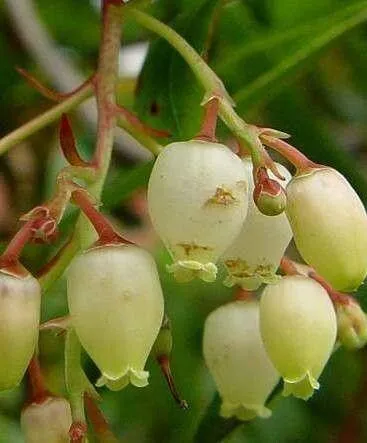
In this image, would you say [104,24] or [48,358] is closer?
[104,24]

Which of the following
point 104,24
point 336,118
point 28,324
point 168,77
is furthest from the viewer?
point 336,118

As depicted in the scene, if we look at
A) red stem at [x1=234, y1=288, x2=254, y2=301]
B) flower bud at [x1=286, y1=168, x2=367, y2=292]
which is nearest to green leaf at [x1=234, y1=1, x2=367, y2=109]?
red stem at [x1=234, y1=288, x2=254, y2=301]

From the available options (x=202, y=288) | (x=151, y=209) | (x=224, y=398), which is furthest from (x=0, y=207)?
(x=151, y=209)

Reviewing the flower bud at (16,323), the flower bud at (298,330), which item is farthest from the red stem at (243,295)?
the flower bud at (16,323)

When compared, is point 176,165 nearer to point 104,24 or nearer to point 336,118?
point 104,24

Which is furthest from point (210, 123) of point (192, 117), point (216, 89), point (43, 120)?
point (192, 117)

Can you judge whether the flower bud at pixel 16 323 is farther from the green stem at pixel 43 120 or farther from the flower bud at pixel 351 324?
the flower bud at pixel 351 324

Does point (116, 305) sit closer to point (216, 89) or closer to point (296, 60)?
point (216, 89)
